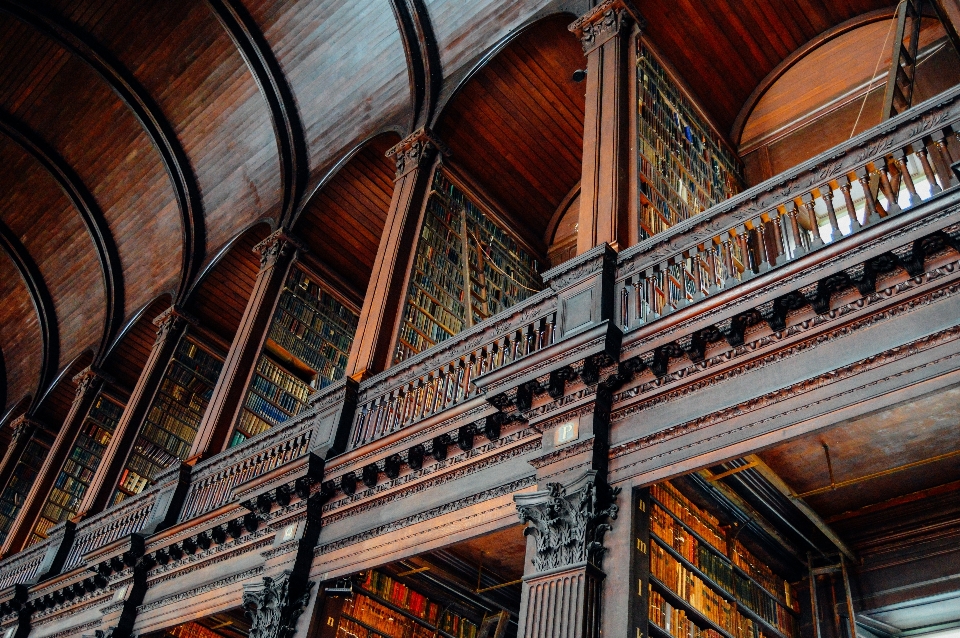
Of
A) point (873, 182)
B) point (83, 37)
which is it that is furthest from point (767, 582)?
point (83, 37)

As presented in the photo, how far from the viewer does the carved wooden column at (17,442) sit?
43.2 ft

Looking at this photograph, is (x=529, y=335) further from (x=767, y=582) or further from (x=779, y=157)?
(x=779, y=157)

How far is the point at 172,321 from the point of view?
11055 millimetres

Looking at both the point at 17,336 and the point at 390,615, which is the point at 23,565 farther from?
the point at 390,615

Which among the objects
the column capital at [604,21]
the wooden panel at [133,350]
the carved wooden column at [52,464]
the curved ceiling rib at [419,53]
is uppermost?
the curved ceiling rib at [419,53]

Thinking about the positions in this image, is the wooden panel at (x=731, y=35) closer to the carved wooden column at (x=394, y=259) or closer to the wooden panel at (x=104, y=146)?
the carved wooden column at (x=394, y=259)

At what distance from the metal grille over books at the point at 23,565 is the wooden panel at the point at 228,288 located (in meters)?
3.40

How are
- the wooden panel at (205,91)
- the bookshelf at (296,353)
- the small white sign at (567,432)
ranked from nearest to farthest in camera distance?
the small white sign at (567,432)
the bookshelf at (296,353)
the wooden panel at (205,91)

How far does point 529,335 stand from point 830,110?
427 cm

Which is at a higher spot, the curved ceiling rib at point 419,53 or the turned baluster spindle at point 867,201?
the curved ceiling rib at point 419,53

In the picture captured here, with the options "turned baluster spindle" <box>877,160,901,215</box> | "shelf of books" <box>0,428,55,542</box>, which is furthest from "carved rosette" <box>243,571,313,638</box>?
"shelf of books" <box>0,428,55,542</box>

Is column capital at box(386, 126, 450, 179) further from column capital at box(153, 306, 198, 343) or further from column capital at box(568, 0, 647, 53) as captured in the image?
column capital at box(153, 306, 198, 343)

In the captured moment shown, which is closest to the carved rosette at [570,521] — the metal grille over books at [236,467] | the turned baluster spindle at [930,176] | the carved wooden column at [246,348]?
the turned baluster spindle at [930,176]

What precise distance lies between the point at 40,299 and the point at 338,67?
7.39 metres
